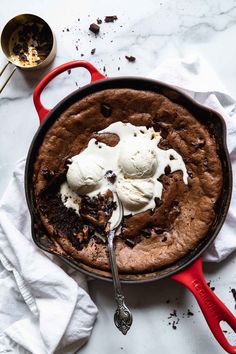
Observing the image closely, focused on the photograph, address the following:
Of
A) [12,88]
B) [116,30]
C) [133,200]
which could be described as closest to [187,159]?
[133,200]

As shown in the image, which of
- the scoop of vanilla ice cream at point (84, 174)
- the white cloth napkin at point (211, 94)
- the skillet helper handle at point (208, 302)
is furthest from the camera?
the white cloth napkin at point (211, 94)

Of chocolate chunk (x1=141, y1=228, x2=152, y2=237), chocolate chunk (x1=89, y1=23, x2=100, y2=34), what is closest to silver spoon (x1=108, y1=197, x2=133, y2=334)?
chocolate chunk (x1=141, y1=228, x2=152, y2=237)

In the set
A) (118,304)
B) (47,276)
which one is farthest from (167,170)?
(47,276)

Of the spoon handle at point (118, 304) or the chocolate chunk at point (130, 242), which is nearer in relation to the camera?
the spoon handle at point (118, 304)

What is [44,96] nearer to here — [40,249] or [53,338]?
[40,249]

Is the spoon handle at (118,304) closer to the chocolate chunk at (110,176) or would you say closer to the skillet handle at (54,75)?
the chocolate chunk at (110,176)

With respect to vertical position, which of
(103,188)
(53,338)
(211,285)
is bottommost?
(53,338)

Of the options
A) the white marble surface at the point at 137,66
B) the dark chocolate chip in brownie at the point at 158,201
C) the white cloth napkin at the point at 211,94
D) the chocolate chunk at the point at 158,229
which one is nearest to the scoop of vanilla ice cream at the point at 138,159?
the dark chocolate chip in brownie at the point at 158,201
